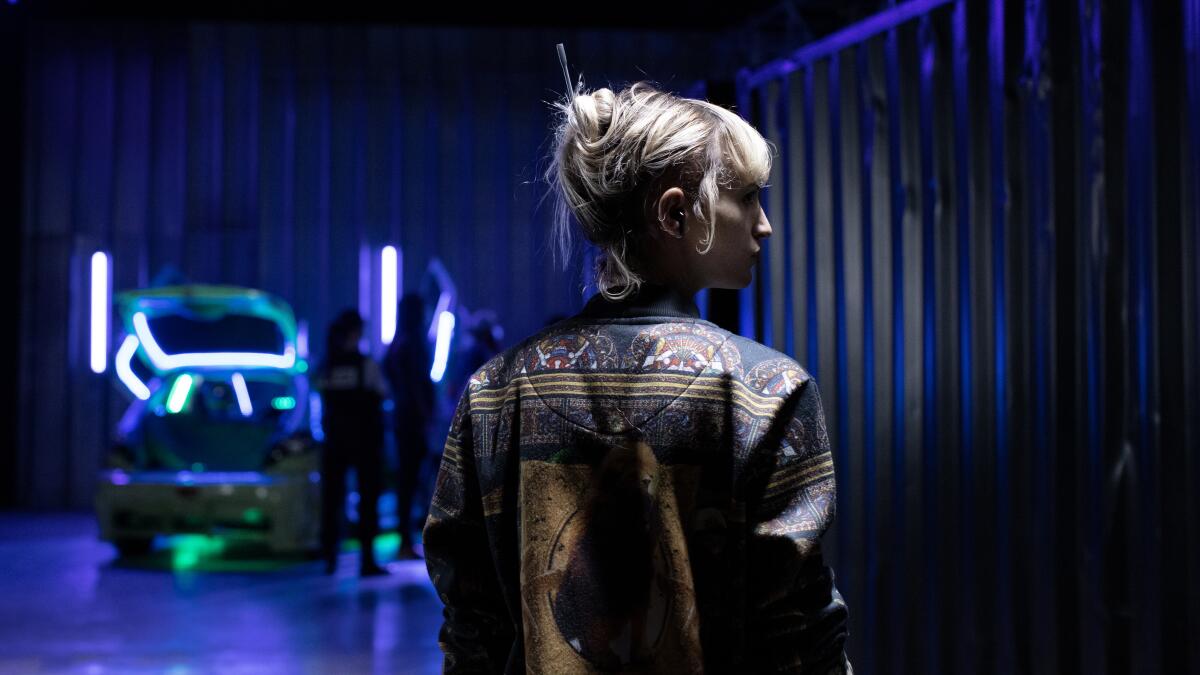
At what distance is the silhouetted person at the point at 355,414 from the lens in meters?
6.16

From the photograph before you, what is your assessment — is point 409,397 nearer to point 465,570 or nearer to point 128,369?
point 128,369

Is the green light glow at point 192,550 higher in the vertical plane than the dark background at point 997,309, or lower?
lower

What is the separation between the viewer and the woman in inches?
43.5

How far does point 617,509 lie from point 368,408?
528 centimetres

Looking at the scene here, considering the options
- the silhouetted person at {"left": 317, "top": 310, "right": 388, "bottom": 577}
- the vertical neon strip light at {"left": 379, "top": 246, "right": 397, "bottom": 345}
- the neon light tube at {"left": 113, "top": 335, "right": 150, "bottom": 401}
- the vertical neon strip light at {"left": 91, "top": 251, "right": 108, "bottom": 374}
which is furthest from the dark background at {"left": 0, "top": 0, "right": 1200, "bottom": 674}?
the vertical neon strip light at {"left": 91, "top": 251, "right": 108, "bottom": 374}

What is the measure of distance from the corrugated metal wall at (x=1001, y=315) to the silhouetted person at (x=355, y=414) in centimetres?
322

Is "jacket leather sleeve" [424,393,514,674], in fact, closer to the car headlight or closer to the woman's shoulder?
the woman's shoulder

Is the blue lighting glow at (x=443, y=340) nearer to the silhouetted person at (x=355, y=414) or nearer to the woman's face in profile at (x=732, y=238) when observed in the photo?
the silhouetted person at (x=355, y=414)

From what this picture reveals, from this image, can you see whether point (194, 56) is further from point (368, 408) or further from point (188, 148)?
point (368, 408)

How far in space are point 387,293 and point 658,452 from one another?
930 centimetres

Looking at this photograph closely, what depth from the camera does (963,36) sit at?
2.91m

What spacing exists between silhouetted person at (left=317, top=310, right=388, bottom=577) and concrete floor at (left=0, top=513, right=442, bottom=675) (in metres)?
0.43

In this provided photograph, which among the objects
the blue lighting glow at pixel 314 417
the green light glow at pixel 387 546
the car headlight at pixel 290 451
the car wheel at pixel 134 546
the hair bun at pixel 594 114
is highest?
the hair bun at pixel 594 114

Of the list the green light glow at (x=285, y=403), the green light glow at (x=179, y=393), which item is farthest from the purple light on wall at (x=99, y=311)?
the green light glow at (x=285, y=403)
